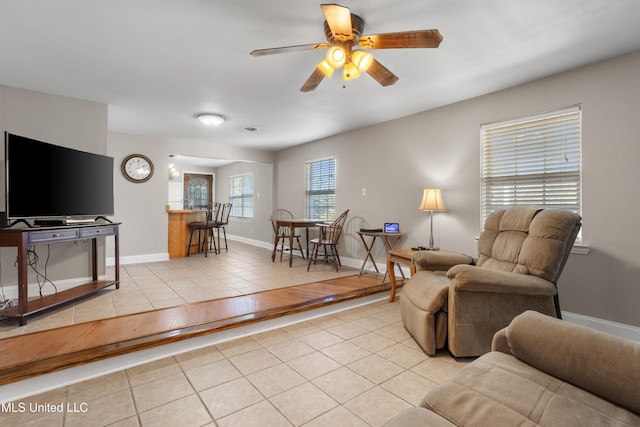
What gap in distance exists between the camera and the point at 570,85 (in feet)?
9.13

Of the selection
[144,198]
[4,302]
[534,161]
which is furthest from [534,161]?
[144,198]

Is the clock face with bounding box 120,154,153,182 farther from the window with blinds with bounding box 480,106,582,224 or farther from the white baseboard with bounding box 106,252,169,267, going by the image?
the window with blinds with bounding box 480,106,582,224

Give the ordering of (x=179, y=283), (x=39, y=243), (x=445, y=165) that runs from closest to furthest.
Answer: (x=39, y=243) < (x=445, y=165) < (x=179, y=283)

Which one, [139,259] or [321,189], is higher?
[321,189]

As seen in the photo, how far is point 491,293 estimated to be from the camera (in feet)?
6.79

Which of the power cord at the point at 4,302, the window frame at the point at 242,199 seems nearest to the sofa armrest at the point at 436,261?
the power cord at the point at 4,302

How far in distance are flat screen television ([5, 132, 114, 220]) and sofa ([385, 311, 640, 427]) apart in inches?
131

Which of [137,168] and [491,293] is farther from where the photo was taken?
[137,168]

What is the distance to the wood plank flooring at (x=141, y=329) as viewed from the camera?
1.87 m

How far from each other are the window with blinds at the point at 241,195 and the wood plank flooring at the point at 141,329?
497cm

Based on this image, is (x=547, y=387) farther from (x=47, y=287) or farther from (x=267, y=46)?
(x=47, y=287)

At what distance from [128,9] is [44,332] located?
2380mm

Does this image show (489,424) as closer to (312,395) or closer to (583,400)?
(583,400)

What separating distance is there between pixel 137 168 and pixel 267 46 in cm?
396
